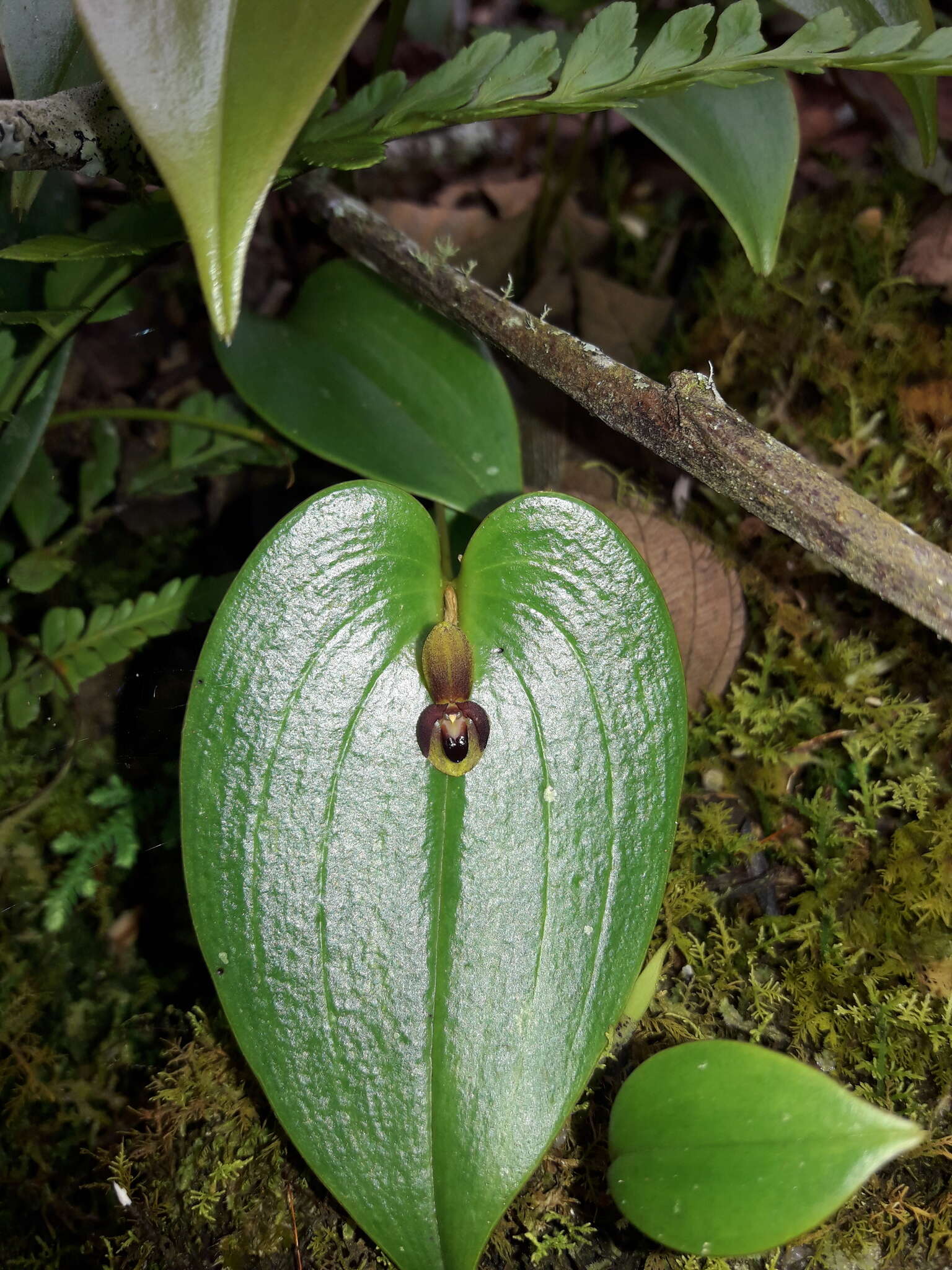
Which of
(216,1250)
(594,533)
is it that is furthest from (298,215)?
(216,1250)

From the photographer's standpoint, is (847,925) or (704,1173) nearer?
(704,1173)

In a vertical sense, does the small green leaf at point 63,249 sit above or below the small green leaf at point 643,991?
above

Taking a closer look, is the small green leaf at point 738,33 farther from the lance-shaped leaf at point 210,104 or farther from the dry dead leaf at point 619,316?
the dry dead leaf at point 619,316

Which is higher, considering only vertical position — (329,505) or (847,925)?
(329,505)

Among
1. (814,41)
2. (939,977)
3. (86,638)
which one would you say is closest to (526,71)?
(814,41)

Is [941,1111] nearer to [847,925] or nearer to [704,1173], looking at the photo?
[847,925]

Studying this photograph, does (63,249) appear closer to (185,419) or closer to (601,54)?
(185,419)

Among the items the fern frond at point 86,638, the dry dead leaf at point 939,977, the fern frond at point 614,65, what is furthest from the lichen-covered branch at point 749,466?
the fern frond at point 86,638
